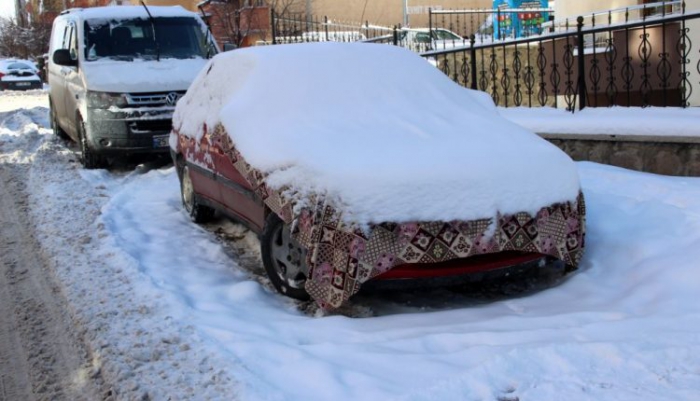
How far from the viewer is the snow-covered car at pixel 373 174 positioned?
482 cm

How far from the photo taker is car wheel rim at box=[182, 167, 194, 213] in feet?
25.5

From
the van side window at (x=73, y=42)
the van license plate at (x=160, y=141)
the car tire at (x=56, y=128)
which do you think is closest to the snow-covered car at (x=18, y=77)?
the car tire at (x=56, y=128)

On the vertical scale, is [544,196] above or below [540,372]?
above

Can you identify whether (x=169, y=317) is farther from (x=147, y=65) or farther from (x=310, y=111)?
(x=147, y=65)

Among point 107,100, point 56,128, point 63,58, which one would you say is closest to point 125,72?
point 107,100

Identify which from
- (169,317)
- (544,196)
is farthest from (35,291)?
(544,196)

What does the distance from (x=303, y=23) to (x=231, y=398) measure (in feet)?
48.3

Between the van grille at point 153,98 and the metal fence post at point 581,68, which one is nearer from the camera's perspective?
the metal fence post at point 581,68

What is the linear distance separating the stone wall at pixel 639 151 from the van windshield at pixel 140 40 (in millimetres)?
5567

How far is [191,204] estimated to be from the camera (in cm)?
783

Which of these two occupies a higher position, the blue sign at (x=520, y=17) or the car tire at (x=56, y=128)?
the blue sign at (x=520, y=17)

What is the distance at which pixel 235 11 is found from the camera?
1902 centimetres

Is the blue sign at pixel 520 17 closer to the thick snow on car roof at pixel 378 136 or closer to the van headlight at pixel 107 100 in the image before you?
the van headlight at pixel 107 100

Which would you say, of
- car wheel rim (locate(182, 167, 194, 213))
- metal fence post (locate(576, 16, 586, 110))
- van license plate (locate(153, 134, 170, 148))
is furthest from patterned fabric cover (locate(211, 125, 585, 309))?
van license plate (locate(153, 134, 170, 148))
